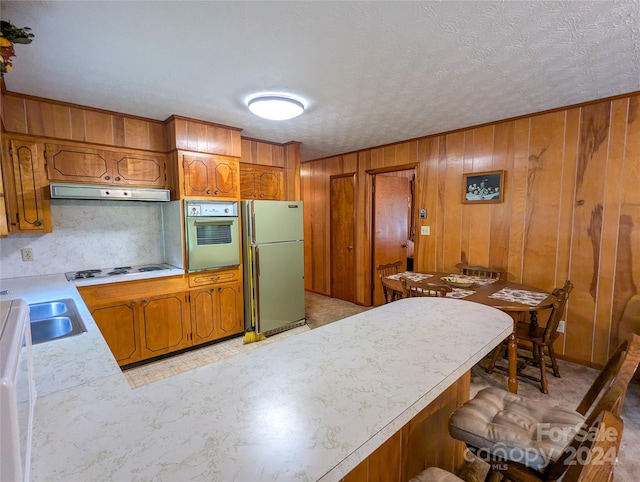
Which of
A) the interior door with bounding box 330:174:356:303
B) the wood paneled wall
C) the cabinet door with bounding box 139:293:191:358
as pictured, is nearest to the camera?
the wood paneled wall

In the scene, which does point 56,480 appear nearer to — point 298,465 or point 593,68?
point 298,465

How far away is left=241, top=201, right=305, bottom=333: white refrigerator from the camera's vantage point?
3.34m

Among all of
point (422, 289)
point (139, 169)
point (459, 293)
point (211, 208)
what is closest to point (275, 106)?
point (211, 208)

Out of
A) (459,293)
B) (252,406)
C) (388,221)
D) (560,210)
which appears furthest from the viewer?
(388,221)

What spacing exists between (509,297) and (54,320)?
312cm

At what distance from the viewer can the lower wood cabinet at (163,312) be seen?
2602mm

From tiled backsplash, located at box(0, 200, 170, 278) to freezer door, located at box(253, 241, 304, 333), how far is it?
1.19 m

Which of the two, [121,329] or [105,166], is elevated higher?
[105,166]

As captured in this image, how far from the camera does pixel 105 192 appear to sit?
2.65 metres

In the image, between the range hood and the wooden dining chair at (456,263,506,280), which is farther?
the wooden dining chair at (456,263,506,280)

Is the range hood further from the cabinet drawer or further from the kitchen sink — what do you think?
the kitchen sink

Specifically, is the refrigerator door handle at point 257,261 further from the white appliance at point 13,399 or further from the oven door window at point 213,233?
the white appliance at point 13,399

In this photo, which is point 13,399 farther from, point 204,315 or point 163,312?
point 204,315

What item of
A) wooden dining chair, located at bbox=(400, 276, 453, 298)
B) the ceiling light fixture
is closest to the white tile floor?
wooden dining chair, located at bbox=(400, 276, 453, 298)
